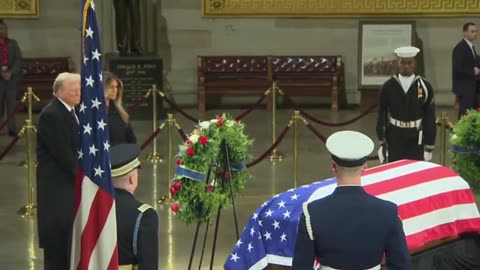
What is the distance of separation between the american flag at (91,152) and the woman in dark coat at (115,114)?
225 centimetres

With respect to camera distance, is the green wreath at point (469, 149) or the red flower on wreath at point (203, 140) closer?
the red flower on wreath at point (203, 140)

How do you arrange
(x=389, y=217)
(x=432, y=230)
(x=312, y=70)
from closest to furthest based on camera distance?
(x=389, y=217)
(x=432, y=230)
(x=312, y=70)

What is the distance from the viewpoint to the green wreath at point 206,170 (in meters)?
6.69

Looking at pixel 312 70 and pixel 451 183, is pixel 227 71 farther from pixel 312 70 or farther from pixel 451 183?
pixel 451 183

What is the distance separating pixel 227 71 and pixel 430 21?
392cm

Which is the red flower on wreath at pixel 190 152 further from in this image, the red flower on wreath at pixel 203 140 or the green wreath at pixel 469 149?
the green wreath at pixel 469 149

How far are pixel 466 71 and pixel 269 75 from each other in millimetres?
4262

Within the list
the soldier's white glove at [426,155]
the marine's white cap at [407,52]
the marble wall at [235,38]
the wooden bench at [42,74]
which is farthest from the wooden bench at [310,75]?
the marine's white cap at [407,52]

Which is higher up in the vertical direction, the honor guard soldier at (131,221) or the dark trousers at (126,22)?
the dark trousers at (126,22)

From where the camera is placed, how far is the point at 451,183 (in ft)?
22.6

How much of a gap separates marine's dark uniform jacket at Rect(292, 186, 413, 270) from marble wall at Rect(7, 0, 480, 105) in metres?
13.2

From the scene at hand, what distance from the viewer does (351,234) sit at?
13.4 feet

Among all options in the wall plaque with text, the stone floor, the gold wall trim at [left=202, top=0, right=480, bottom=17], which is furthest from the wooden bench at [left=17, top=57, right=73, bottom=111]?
the gold wall trim at [left=202, top=0, right=480, bottom=17]

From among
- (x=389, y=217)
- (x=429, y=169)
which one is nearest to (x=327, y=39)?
(x=429, y=169)
